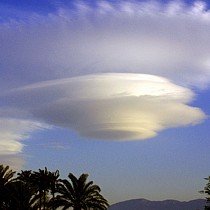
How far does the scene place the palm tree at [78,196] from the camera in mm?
63594

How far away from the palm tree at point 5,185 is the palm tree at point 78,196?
6.95 metres

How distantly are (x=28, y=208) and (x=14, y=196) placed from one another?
2.46 meters

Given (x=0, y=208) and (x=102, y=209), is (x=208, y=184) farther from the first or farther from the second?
(x=0, y=208)

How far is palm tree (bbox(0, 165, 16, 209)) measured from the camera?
60794 millimetres

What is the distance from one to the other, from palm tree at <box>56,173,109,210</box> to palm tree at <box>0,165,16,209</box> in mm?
6954

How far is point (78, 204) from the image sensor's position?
6397 cm

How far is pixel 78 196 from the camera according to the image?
211 ft

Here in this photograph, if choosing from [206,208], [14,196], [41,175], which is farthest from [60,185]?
[206,208]

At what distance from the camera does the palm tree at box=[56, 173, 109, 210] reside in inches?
2504

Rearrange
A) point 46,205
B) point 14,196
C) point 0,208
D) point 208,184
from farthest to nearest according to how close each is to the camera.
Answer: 1. point 46,205
2. point 0,208
3. point 14,196
4. point 208,184

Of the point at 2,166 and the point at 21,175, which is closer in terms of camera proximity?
the point at 2,166

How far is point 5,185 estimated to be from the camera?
6262 cm

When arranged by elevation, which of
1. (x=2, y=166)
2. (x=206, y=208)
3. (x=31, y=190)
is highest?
(x=2, y=166)

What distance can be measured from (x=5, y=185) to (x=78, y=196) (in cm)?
1024
